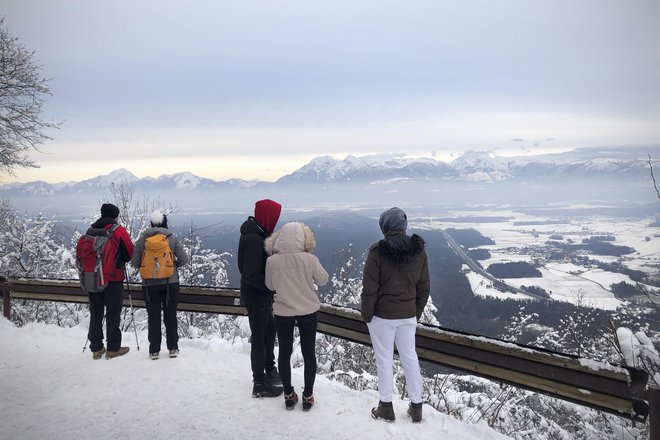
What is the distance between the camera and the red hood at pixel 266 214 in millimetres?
4750

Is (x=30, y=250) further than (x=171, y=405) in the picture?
Yes

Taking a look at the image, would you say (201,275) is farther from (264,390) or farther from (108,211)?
(264,390)

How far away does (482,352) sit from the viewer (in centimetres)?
431

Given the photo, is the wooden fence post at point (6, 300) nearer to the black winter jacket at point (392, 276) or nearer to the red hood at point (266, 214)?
the red hood at point (266, 214)

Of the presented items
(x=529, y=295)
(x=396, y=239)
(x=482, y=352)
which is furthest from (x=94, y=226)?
(x=529, y=295)

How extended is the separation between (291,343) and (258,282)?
0.83m

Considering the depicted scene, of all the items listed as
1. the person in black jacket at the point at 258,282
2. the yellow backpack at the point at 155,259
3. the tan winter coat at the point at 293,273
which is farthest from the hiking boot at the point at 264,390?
the yellow backpack at the point at 155,259

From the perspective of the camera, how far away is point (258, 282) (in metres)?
4.65

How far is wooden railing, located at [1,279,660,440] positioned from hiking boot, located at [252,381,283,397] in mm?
1113

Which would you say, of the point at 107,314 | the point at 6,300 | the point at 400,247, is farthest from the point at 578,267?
the point at 6,300

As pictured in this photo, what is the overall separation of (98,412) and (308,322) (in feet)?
8.89

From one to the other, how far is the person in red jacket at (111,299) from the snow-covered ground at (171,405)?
0.93 feet

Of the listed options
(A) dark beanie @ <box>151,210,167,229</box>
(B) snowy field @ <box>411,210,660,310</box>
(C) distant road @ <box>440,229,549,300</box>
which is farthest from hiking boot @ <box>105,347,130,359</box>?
(C) distant road @ <box>440,229,549,300</box>

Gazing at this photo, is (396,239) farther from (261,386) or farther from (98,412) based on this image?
(98,412)
